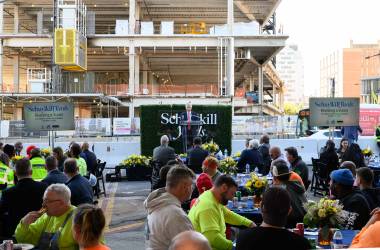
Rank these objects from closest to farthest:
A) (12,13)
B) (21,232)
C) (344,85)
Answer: (21,232) → (12,13) → (344,85)

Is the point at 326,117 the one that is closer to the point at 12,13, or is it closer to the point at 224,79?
the point at 224,79

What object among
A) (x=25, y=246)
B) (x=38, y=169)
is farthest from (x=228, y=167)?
(x=25, y=246)

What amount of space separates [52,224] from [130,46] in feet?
145

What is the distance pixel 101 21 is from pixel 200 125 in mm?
37224

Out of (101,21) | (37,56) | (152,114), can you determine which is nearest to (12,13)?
(37,56)

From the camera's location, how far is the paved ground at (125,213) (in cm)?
1123

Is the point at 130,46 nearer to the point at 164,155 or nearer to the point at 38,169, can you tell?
the point at 164,155

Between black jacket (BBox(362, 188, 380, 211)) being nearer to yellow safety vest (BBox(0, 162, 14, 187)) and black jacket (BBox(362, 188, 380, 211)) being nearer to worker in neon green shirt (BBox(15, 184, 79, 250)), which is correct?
worker in neon green shirt (BBox(15, 184, 79, 250))

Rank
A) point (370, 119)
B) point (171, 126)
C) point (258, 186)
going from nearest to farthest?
point (258, 186) → point (171, 126) → point (370, 119)

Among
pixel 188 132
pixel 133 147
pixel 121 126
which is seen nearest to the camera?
pixel 188 132

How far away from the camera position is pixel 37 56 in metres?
59.7

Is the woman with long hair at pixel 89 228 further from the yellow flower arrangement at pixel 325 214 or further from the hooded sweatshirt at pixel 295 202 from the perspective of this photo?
the hooded sweatshirt at pixel 295 202

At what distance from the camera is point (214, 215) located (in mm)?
6340

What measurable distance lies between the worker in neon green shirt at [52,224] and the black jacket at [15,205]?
1.29 m
